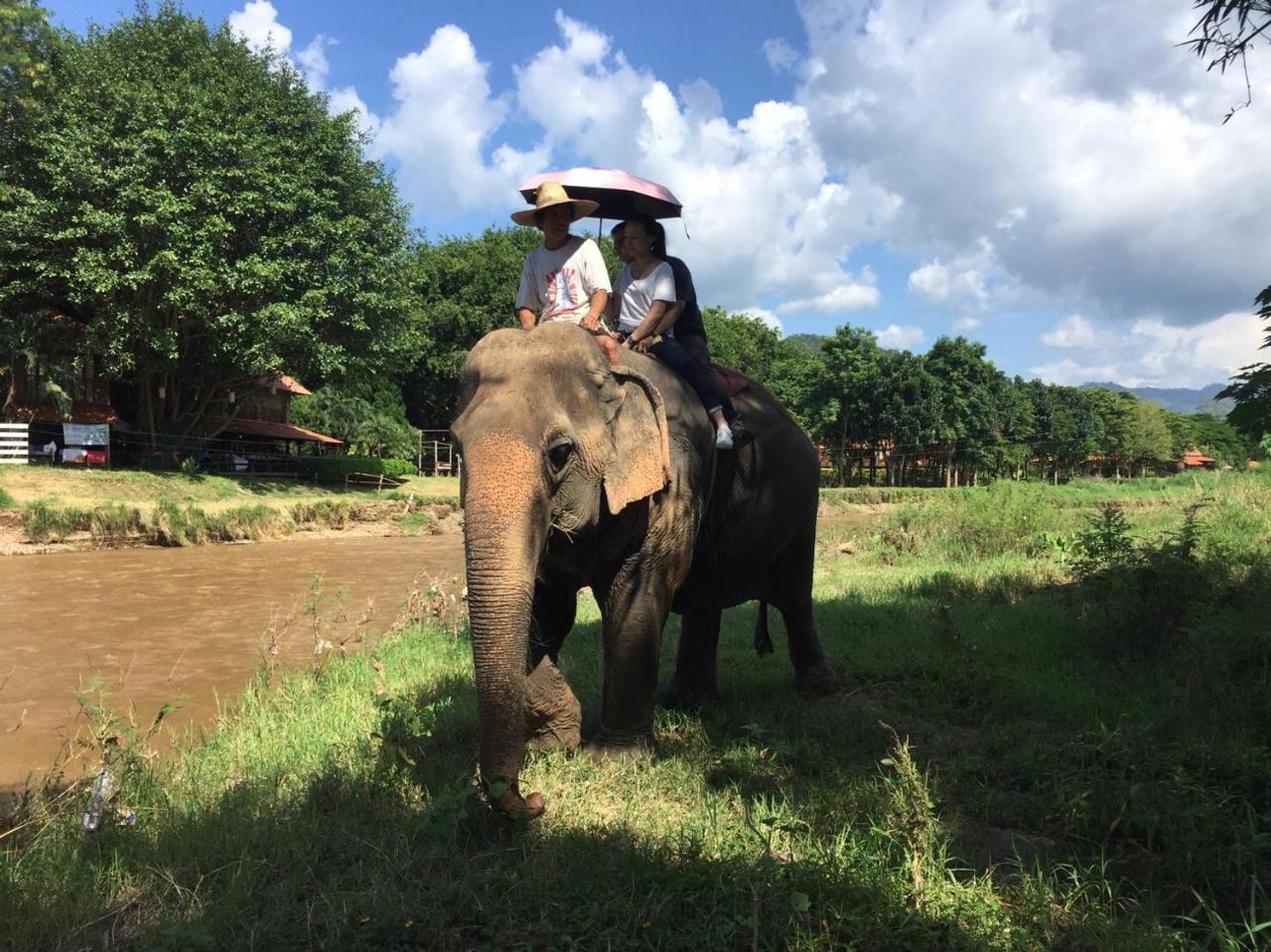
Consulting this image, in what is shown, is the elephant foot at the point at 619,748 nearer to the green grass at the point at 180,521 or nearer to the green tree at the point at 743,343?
the green grass at the point at 180,521

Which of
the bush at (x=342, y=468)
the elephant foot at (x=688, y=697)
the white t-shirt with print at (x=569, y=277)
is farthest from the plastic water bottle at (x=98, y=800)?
the bush at (x=342, y=468)

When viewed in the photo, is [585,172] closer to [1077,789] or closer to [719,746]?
[719,746]

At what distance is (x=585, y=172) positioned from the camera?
17.4 ft

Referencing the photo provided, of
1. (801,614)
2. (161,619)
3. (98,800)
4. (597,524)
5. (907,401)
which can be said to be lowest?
(161,619)

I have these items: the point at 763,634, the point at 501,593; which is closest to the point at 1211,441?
the point at 763,634

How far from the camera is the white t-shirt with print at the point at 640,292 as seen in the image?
5070 mm

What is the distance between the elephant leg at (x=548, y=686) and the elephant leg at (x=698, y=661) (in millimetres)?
1326

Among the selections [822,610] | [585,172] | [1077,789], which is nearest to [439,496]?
[822,610]

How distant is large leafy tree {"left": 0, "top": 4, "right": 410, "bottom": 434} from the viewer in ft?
73.3

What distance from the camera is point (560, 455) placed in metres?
3.85

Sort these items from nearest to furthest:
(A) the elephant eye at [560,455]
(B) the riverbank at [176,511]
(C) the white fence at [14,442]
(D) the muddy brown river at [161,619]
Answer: (A) the elephant eye at [560,455] < (D) the muddy brown river at [161,619] < (B) the riverbank at [176,511] < (C) the white fence at [14,442]

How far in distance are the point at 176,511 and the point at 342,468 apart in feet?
45.1

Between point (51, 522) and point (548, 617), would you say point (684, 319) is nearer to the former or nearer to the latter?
point (548, 617)

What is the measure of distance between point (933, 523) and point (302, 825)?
15.7 m
